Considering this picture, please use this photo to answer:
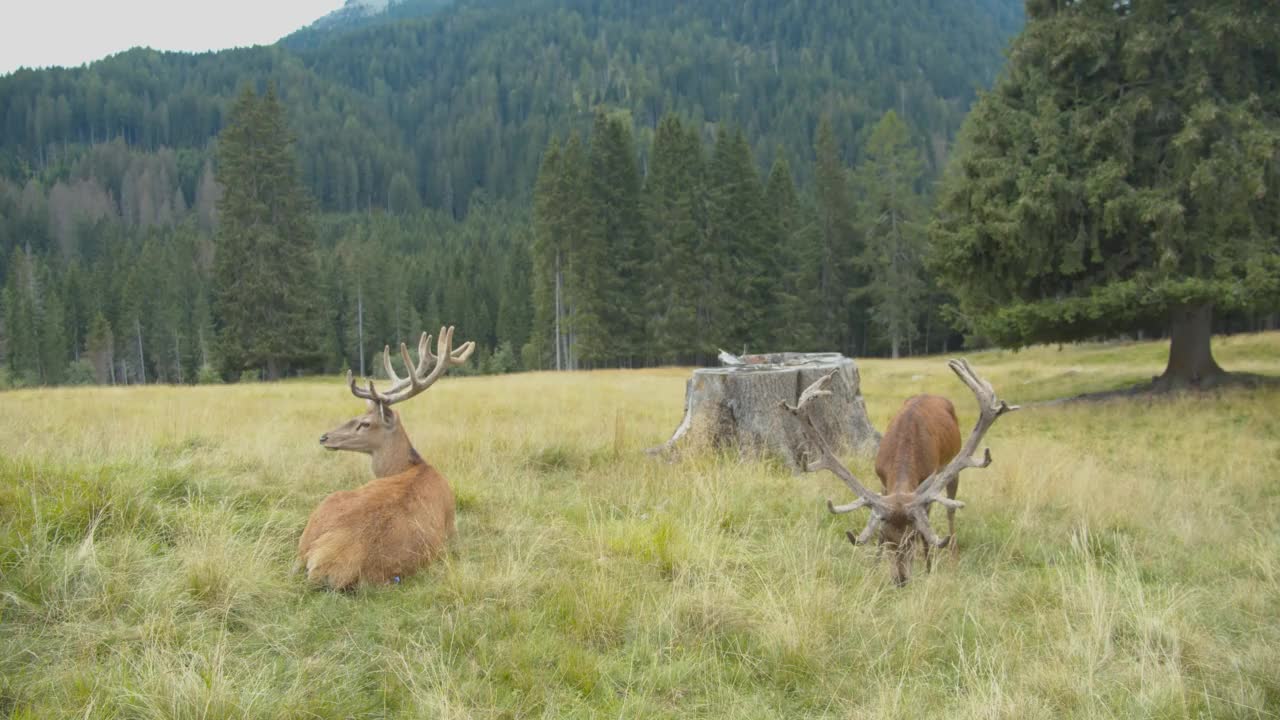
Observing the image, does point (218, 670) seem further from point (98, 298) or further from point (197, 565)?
point (98, 298)

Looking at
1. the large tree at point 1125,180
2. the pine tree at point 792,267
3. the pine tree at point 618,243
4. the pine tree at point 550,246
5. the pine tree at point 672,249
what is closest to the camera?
the large tree at point 1125,180

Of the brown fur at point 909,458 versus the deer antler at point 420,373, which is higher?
the deer antler at point 420,373

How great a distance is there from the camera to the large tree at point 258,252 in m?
36.4

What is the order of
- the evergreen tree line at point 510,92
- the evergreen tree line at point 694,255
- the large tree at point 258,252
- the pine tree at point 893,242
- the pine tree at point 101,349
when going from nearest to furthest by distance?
the large tree at point 258,252 → the evergreen tree line at point 694,255 → the pine tree at point 893,242 → the pine tree at point 101,349 → the evergreen tree line at point 510,92

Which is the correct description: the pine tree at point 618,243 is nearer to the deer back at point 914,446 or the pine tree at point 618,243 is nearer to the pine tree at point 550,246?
the pine tree at point 550,246

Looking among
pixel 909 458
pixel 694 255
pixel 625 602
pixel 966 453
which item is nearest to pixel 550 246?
pixel 694 255

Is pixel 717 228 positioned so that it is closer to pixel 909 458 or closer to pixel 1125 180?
pixel 1125 180

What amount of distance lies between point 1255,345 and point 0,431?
94.3 ft

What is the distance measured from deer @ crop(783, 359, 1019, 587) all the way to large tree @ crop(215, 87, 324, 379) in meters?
35.4

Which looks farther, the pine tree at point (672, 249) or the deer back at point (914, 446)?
the pine tree at point (672, 249)

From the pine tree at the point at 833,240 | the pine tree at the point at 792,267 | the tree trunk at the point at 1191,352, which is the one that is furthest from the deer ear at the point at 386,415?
the pine tree at the point at 833,240

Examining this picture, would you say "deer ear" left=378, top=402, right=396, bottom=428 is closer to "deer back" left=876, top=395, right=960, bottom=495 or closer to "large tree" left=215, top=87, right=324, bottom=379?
"deer back" left=876, top=395, right=960, bottom=495

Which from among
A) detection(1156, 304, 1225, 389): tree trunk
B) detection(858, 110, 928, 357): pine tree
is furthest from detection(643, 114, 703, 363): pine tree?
detection(1156, 304, 1225, 389): tree trunk

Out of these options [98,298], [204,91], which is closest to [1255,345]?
[98,298]
